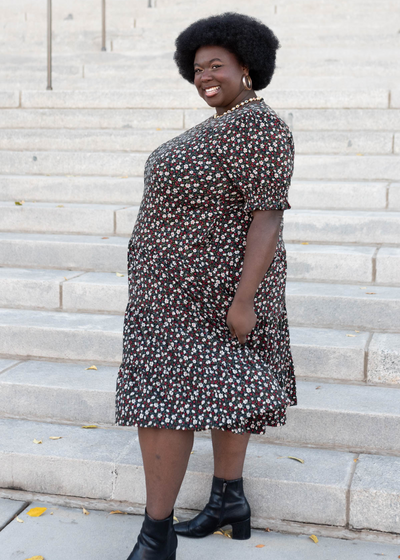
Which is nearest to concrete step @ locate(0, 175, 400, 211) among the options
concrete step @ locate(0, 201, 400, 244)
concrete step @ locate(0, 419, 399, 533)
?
concrete step @ locate(0, 201, 400, 244)

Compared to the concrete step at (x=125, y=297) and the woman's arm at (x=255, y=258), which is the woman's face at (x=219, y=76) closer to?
the woman's arm at (x=255, y=258)

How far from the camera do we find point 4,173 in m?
5.77

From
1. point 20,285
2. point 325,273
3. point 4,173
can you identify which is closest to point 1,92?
point 4,173

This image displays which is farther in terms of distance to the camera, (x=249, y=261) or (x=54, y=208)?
(x=54, y=208)

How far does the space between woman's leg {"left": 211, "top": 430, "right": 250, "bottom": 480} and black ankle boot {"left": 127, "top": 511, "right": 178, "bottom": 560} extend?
1.17ft

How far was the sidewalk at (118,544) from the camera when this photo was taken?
251 cm

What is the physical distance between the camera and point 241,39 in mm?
2195

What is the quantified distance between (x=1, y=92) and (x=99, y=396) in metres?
4.42

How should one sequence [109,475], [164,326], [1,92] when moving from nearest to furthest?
[164,326]
[109,475]
[1,92]

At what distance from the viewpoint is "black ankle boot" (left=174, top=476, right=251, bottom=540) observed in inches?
102

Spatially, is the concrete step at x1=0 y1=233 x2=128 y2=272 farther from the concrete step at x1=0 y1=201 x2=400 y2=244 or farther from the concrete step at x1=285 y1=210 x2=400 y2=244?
the concrete step at x1=285 y1=210 x2=400 y2=244

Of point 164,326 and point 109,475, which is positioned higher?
point 164,326

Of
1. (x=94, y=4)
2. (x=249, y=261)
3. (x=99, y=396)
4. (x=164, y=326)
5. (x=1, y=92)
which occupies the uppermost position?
(x=94, y=4)

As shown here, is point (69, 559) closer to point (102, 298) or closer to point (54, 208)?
point (102, 298)
